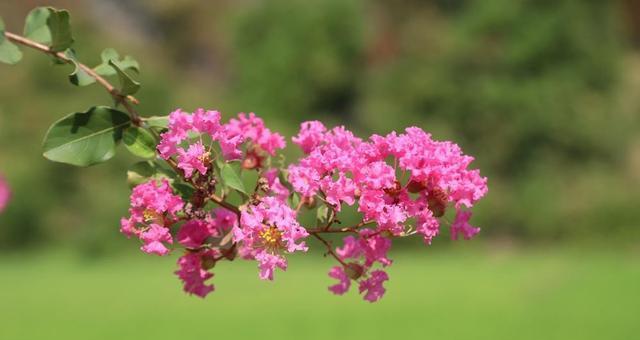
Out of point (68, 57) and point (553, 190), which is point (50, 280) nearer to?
point (553, 190)

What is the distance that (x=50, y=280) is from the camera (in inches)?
435

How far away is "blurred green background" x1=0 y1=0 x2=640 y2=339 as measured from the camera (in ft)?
28.8

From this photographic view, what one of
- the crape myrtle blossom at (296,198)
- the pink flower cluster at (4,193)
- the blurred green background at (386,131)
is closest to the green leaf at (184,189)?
the crape myrtle blossom at (296,198)

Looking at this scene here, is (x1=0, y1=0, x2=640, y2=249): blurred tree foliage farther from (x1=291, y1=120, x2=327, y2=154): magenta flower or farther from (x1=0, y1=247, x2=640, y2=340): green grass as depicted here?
(x1=291, y1=120, x2=327, y2=154): magenta flower

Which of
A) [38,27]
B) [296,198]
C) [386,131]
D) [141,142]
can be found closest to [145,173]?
[141,142]

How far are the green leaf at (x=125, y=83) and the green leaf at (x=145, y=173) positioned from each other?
0.08 metres

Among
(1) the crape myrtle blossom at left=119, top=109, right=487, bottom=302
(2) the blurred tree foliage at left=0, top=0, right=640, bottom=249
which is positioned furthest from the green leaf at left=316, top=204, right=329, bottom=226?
(2) the blurred tree foliage at left=0, top=0, right=640, bottom=249

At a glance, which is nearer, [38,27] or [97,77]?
[97,77]

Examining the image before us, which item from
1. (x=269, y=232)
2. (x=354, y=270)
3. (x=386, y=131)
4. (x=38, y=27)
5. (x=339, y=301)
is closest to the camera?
(x=269, y=232)

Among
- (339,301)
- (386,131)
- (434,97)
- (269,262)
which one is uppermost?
(434,97)

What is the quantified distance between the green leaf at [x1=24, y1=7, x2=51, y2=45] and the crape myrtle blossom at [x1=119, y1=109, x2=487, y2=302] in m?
0.26

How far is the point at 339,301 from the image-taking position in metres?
9.52

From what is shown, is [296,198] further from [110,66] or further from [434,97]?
[434,97]

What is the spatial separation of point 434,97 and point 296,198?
1315 centimetres
